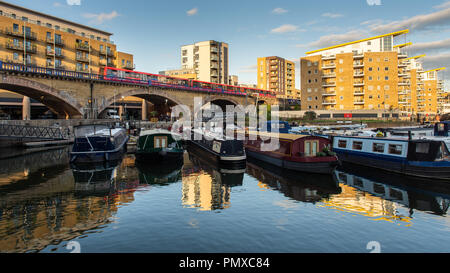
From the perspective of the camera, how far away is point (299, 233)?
10.5 meters

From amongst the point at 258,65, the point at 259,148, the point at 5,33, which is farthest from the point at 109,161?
the point at 258,65

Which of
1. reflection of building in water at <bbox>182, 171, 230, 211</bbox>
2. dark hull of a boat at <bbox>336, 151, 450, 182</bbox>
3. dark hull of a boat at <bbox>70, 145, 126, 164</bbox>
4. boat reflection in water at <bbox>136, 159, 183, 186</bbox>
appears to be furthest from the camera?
dark hull of a boat at <bbox>70, 145, 126, 164</bbox>

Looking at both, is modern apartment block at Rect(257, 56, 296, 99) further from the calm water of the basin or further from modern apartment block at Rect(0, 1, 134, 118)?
the calm water of the basin

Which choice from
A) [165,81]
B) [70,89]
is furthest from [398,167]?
[165,81]

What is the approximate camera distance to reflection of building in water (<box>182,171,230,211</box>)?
46.1ft

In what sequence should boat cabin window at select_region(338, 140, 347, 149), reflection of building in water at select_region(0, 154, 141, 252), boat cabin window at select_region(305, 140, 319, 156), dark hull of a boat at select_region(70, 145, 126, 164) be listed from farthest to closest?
boat cabin window at select_region(338, 140, 347, 149), dark hull of a boat at select_region(70, 145, 126, 164), boat cabin window at select_region(305, 140, 319, 156), reflection of building in water at select_region(0, 154, 141, 252)

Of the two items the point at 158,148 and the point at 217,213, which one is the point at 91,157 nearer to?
the point at 158,148

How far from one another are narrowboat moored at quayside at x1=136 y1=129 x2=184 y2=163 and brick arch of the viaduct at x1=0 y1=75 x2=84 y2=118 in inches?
896

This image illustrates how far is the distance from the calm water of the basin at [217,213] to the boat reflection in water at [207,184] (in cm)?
6

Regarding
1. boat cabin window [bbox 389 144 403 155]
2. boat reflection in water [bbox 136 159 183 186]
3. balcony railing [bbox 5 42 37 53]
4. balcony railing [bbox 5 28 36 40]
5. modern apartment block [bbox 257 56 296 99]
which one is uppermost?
modern apartment block [bbox 257 56 296 99]

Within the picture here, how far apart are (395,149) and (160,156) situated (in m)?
17.7

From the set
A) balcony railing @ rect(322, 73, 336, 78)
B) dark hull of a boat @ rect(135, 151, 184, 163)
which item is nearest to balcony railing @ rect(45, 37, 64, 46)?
dark hull of a boat @ rect(135, 151, 184, 163)
